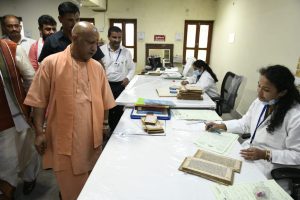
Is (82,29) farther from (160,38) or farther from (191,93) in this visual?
(160,38)

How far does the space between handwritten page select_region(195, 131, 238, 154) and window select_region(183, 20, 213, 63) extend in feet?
15.9

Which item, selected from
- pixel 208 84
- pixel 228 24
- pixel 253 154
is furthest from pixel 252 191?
pixel 228 24

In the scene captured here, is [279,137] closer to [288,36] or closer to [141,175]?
[141,175]

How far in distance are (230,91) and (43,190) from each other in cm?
247

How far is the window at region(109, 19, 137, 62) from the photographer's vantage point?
5.96 metres

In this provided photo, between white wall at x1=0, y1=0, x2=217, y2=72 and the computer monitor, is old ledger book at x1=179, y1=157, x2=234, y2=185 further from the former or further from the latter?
white wall at x1=0, y1=0, x2=217, y2=72

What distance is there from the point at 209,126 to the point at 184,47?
4.80 meters

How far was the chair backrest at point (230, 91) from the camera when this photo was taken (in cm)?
291

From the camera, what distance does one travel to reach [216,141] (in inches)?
56.7

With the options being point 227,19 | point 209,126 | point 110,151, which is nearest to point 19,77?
point 110,151

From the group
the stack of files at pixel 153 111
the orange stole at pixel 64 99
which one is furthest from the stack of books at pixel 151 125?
the orange stole at pixel 64 99

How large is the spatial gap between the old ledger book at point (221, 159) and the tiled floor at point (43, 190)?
4.59ft

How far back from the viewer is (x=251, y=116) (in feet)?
5.49

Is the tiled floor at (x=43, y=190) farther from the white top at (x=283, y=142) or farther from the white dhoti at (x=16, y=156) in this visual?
the white top at (x=283, y=142)
